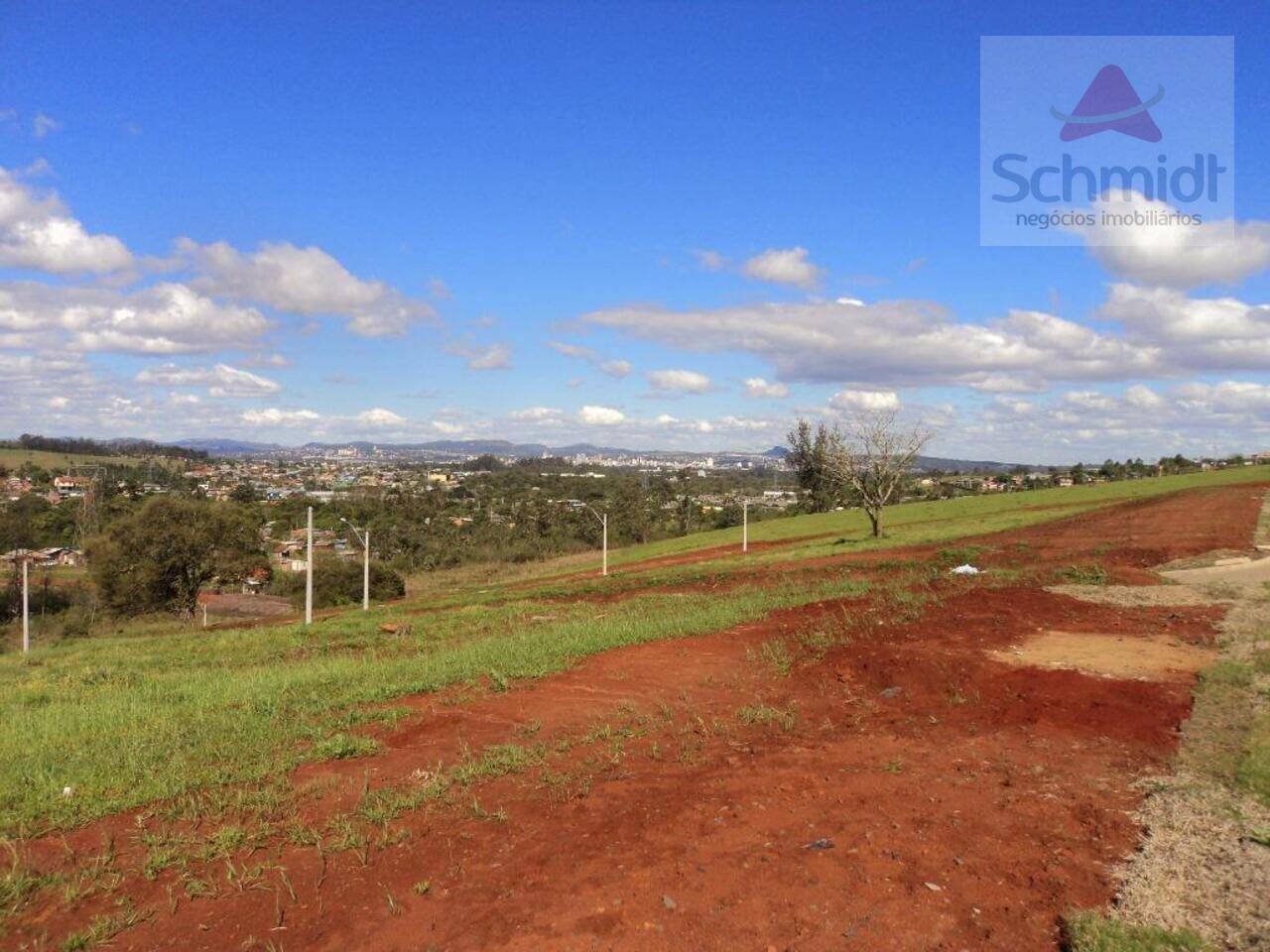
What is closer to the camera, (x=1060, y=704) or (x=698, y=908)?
(x=698, y=908)

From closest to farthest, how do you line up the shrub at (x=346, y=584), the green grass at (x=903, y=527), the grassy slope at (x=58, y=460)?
the green grass at (x=903, y=527)
the shrub at (x=346, y=584)
the grassy slope at (x=58, y=460)

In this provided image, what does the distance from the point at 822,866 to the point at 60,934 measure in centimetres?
449

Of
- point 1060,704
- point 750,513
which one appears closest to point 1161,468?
A: point 750,513

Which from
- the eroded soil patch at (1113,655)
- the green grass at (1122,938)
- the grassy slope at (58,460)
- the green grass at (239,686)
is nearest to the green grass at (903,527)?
the green grass at (239,686)

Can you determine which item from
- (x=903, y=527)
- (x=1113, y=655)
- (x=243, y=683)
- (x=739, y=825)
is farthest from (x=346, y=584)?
(x=739, y=825)

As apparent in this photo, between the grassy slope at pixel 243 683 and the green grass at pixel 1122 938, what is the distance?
20.8ft

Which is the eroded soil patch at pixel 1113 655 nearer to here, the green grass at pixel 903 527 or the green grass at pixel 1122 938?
the green grass at pixel 1122 938

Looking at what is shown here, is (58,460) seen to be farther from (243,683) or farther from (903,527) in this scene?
(243,683)

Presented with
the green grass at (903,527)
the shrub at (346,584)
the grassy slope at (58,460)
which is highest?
the grassy slope at (58,460)

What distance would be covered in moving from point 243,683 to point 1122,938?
10597mm

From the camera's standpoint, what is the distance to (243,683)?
10766mm

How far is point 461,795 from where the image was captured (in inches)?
242

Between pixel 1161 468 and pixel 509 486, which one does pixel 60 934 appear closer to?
pixel 1161 468

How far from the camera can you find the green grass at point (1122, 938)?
12.4ft
